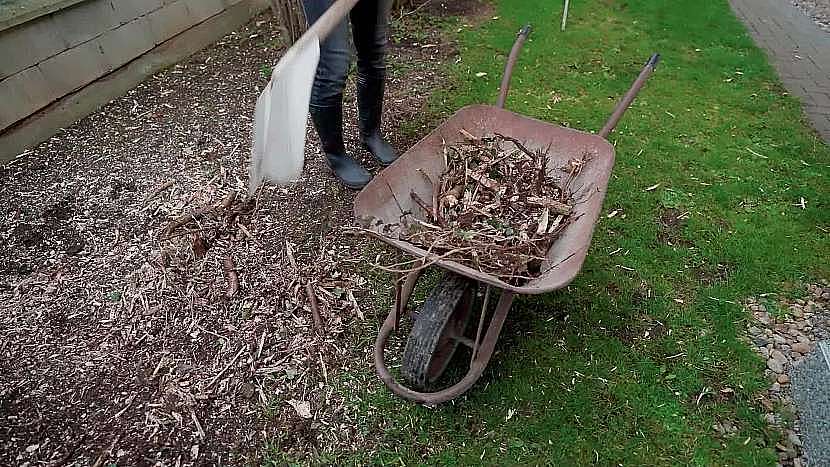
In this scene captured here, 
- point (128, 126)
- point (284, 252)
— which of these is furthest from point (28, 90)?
point (284, 252)

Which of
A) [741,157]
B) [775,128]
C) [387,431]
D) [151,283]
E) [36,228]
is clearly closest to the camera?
[387,431]

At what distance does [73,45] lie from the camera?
3604 mm

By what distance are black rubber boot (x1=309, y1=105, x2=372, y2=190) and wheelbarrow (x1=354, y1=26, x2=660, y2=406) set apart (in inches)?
30.6

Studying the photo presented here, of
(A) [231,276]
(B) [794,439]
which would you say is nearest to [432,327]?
(A) [231,276]

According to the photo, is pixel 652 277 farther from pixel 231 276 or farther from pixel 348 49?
pixel 231 276

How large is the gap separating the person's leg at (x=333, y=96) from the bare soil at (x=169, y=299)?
13cm

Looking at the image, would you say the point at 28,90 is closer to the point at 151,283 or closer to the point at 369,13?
the point at 151,283

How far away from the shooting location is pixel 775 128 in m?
3.59

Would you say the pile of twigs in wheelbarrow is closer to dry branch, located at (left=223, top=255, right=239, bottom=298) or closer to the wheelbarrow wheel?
the wheelbarrow wheel

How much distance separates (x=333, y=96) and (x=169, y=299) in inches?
46.4

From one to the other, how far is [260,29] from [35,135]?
195 cm

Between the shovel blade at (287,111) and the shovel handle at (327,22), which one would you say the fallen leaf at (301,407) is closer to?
the shovel blade at (287,111)

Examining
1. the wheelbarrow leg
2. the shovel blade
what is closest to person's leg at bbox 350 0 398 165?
the shovel blade

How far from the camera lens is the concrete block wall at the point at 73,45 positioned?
3307 mm
